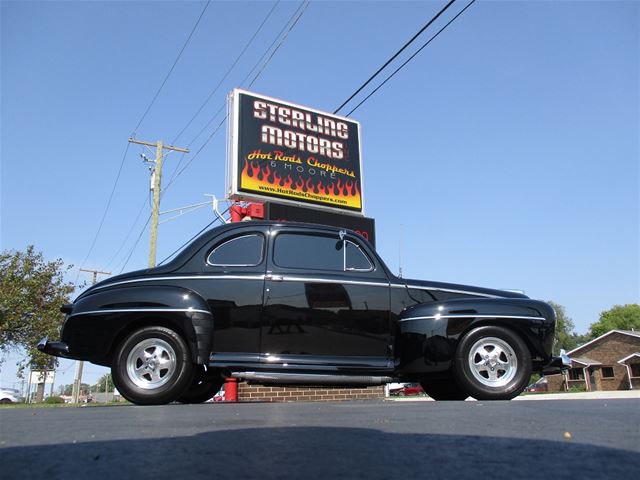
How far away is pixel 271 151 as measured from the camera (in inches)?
586

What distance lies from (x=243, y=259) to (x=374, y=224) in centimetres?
897

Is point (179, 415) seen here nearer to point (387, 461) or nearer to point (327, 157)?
point (387, 461)

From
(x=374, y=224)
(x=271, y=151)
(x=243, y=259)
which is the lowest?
(x=243, y=259)

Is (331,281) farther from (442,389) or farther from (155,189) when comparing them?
(155,189)

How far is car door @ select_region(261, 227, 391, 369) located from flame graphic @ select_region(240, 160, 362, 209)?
8416 millimetres

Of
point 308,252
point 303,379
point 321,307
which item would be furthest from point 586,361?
point 303,379

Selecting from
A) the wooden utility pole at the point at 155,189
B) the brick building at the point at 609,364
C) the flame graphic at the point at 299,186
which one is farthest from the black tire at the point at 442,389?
the brick building at the point at 609,364

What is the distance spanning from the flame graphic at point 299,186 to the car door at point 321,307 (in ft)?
27.6

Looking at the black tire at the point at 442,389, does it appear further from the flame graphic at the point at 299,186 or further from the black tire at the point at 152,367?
the flame graphic at the point at 299,186

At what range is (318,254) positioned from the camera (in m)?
5.95

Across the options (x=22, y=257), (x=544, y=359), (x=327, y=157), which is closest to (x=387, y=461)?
(x=544, y=359)

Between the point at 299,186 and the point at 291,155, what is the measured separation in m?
0.95

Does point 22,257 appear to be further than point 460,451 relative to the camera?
Yes

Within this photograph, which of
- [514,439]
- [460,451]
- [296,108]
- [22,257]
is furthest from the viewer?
[22,257]
